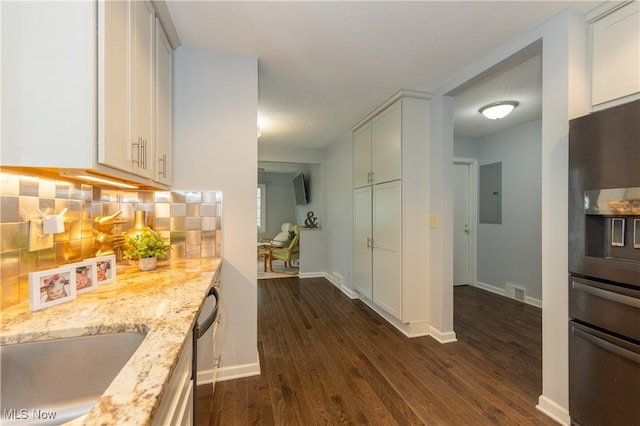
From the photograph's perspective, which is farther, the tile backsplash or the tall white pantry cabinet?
the tall white pantry cabinet

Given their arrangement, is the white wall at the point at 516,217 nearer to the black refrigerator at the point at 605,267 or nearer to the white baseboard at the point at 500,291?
the white baseboard at the point at 500,291

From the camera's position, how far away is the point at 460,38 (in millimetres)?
1888

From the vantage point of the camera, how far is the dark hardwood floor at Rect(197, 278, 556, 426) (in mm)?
1662

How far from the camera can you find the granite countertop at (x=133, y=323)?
540mm

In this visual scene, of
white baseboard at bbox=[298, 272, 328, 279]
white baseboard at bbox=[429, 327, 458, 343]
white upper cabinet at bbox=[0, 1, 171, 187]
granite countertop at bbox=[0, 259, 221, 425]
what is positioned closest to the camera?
granite countertop at bbox=[0, 259, 221, 425]

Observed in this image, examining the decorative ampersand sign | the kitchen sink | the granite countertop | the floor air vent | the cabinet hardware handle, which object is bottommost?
the floor air vent

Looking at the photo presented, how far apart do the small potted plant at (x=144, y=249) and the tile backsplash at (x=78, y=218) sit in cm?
17

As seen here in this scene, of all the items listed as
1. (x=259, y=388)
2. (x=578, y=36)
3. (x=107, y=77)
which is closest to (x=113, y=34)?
(x=107, y=77)

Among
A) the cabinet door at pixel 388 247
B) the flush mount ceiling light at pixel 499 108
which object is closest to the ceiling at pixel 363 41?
the flush mount ceiling light at pixel 499 108

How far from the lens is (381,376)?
2.06m
